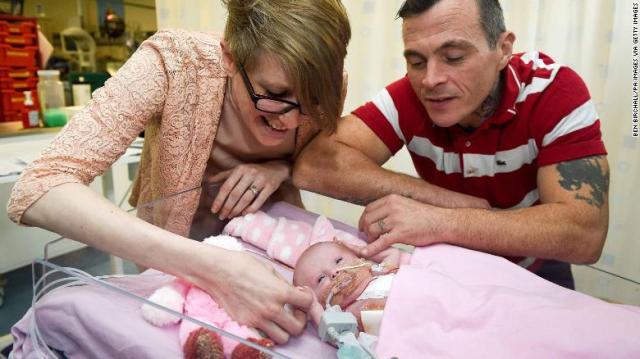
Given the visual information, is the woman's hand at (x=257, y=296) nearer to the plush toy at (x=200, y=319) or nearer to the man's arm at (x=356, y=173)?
the plush toy at (x=200, y=319)

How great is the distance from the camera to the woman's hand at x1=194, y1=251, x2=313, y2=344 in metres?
0.86

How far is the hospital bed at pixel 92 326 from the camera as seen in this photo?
2.74 feet

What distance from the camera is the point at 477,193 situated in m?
→ 1.44

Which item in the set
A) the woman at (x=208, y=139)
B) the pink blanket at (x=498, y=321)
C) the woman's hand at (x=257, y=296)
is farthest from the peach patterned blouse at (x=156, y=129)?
the pink blanket at (x=498, y=321)

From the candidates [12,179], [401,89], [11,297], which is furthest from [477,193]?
[11,297]

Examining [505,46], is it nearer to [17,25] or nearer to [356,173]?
[356,173]

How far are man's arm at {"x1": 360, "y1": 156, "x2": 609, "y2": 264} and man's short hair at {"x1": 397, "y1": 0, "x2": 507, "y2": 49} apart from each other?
379 mm

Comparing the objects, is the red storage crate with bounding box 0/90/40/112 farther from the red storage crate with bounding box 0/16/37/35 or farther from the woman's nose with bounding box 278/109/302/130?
the woman's nose with bounding box 278/109/302/130

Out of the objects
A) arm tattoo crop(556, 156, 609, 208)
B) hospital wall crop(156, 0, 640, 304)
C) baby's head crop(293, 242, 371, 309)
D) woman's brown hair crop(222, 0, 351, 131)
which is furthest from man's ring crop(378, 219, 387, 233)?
hospital wall crop(156, 0, 640, 304)

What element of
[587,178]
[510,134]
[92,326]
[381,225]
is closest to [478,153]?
[510,134]

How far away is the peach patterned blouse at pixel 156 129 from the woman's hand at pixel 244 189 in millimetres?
71

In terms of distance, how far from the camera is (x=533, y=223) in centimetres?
116

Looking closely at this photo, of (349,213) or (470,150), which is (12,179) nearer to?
(349,213)

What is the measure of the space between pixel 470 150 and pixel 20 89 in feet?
8.28
